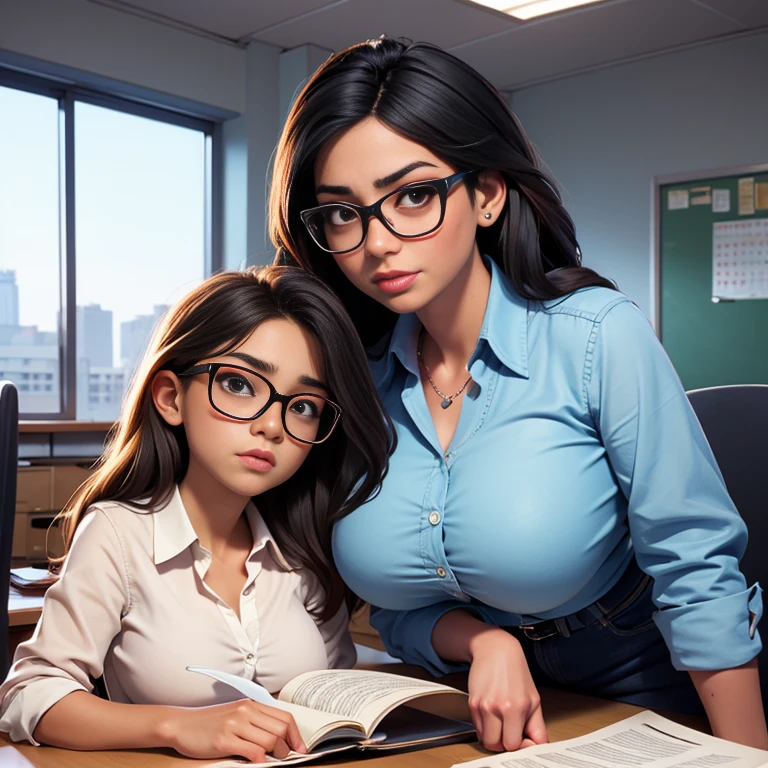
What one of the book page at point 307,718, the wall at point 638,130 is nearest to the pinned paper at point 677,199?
the wall at point 638,130

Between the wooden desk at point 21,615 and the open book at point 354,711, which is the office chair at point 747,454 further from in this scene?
the wooden desk at point 21,615

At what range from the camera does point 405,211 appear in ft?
3.76

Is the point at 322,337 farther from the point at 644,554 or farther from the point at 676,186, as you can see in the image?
the point at 676,186

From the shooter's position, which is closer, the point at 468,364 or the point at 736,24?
the point at 468,364

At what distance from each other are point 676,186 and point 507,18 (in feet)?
4.30

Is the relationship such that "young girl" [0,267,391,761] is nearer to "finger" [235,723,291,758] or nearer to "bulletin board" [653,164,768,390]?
"finger" [235,723,291,758]

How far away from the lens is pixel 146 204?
509 cm

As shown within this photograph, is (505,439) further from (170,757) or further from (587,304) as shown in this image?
(170,757)

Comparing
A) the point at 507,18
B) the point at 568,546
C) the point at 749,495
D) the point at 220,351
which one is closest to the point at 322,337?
the point at 220,351

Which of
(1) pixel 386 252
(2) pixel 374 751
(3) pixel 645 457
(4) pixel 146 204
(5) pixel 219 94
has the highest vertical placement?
(5) pixel 219 94

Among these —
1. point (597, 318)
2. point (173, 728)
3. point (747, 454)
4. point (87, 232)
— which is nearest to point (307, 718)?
point (173, 728)

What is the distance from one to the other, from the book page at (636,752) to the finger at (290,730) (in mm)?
161

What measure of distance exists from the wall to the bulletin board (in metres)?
0.09

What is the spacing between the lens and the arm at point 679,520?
3.35 feet
